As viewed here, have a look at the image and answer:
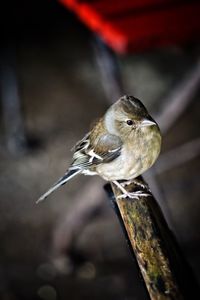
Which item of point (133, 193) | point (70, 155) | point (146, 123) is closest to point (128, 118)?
point (146, 123)

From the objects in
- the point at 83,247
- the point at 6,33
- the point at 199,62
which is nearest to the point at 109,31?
the point at 199,62

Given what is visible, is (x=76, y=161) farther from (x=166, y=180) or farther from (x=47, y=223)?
(x=166, y=180)

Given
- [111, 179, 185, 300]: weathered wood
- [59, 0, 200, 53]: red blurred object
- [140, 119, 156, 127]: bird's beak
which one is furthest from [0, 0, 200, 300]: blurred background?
[111, 179, 185, 300]: weathered wood

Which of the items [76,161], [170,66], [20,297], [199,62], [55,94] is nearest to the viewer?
[76,161]

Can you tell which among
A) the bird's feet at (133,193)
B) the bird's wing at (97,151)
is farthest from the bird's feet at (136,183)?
the bird's wing at (97,151)

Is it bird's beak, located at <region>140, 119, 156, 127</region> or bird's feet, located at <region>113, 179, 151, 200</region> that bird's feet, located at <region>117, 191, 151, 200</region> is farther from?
bird's beak, located at <region>140, 119, 156, 127</region>

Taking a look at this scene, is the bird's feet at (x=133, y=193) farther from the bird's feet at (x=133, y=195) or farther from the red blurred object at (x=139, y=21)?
the red blurred object at (x=139, y=21)

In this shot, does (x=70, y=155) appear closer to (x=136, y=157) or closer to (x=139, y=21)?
(x=139, y=21)
